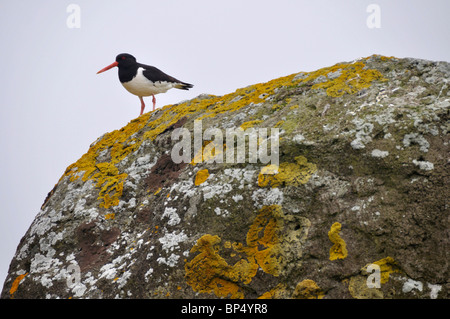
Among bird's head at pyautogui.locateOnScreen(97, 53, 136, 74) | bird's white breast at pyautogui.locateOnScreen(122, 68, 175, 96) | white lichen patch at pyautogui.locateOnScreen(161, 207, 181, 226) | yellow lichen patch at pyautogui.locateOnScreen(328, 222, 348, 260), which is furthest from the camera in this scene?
bird's head at pyautogui.locateOnScreen(97, 53, 136, 74)

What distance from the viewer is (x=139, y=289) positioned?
3826mm

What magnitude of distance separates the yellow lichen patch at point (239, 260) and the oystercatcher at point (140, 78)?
6689 millimetres

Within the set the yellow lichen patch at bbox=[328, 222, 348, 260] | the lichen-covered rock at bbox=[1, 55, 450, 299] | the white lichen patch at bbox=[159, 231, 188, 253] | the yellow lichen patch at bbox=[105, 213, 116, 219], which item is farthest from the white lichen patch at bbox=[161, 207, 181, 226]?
the yellow lichen patch at bbox=[328, 222, 348, 260]

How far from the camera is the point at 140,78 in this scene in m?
9.56

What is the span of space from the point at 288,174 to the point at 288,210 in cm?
41

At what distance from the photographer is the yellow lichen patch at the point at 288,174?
396 centimetres

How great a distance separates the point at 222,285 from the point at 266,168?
134 cm

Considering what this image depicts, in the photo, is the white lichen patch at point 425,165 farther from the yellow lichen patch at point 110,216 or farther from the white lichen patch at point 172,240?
the yellow lichen patch at point 110,216

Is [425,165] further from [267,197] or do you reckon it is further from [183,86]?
[183,86]

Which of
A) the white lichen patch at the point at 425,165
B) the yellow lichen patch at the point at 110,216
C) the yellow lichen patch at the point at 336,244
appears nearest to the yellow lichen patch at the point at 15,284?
the yellow lichen patch at the point at 110,216

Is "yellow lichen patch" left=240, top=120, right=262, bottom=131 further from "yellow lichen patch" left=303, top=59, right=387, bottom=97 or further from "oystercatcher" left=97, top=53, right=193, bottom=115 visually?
"oystercatcher" left=97, top=53, right=193, bottom=115

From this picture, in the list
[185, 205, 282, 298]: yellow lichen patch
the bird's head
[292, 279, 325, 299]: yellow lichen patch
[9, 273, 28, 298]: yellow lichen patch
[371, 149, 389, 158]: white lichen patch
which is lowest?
[9, 273, 28, 298]: yellow lichen patch

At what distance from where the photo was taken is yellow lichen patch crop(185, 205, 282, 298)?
3625 millimetres

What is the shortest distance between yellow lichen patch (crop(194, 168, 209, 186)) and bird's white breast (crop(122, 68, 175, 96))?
228 inches
